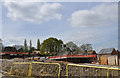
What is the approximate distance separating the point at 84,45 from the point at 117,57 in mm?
47621

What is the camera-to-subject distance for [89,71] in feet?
21.6

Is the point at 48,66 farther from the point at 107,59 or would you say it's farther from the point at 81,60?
the point at 81,60

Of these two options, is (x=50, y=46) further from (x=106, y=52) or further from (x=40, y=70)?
(x=40, y=70)

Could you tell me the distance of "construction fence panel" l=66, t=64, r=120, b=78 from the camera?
19.2 ft

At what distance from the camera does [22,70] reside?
11.4 metres

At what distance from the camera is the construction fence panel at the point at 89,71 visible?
230 inches

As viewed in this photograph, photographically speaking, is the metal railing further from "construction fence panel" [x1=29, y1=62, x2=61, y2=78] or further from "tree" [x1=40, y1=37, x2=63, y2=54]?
"tree" [x1=40, y1=37, x2=63, y2=54]

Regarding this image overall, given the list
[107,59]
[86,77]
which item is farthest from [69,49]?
[86,77]

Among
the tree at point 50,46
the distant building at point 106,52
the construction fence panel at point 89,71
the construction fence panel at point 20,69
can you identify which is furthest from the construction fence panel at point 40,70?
the tree at point 50,46

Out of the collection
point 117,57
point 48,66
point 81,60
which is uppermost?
point 48,66

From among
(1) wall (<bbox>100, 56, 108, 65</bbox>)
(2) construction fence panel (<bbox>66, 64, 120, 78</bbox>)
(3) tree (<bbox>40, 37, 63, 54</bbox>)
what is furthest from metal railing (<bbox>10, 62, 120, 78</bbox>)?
(3) tree (<bbox>40, 37, 63, 54</bbox>)

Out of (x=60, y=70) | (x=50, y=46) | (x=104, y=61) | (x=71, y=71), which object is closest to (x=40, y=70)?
(x=60, y=70)

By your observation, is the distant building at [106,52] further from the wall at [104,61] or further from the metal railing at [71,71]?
the metal railing at [71,71]

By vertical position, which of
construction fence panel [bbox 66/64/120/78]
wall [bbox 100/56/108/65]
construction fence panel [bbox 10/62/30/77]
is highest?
construction fence panel [bbox 66/64/120/78]
